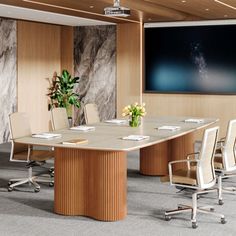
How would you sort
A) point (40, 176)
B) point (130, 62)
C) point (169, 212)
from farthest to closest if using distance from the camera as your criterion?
1. point (130, 62)
2. point (40, 176)
3. point (169, 212)

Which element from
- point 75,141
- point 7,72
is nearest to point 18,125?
point 75,141

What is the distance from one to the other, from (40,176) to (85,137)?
72.1 inches

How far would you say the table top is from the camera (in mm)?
6516

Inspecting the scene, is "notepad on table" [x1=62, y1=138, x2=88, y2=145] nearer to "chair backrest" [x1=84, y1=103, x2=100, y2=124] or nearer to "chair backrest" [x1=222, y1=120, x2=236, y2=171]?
"chair backrest" [x1=222, y1=120, x2=236, y2=171]

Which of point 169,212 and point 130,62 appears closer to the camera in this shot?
point 169,212

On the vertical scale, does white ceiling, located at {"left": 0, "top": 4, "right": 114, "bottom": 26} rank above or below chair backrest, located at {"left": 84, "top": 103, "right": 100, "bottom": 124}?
above

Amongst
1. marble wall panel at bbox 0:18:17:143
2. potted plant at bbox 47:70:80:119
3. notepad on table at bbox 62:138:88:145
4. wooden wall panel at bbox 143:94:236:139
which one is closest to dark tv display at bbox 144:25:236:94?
wooden wall panel at bbox 143:94:236:139

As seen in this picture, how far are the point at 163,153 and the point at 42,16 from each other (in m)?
4.22

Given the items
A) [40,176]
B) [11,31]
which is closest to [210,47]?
[11,31]

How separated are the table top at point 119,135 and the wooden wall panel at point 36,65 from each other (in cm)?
424

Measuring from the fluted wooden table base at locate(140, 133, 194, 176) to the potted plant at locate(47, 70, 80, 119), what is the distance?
467cm

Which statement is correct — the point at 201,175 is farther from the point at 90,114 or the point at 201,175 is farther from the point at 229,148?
the point at 90,114

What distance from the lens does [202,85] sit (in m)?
12.8

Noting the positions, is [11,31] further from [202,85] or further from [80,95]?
[202,85]
